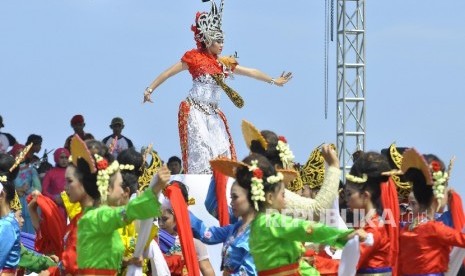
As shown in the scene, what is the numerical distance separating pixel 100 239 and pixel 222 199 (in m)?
2.96

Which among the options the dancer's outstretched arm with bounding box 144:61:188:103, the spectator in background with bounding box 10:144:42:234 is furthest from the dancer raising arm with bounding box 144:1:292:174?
the spectator in background with bounding box 10:144:42:234

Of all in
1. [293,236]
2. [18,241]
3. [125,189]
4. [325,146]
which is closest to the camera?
[293,236]

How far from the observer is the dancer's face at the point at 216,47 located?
51.2 feet

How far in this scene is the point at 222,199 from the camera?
13625 mm

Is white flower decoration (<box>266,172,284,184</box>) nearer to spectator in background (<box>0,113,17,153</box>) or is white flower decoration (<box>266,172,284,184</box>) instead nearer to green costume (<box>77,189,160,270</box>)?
green costume (<box>77,189,160,270</box>)

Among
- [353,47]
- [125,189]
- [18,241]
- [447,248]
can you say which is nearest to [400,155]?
[447,248]

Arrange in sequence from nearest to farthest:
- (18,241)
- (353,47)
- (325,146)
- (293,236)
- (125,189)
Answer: (293,236) → (325,146) → (125,189) → (18,241) → (353,47)

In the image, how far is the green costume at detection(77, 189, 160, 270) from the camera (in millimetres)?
10484

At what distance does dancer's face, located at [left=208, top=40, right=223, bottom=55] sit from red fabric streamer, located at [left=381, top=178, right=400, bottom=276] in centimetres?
369

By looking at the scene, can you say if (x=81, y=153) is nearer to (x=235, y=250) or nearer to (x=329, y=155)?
(x=235, y=250)

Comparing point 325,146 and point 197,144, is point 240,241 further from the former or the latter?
point 197,144

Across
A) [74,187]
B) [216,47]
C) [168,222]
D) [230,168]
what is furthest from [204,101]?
[74,187]

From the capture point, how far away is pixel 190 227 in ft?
40.0

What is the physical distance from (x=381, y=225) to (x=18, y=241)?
10.1 feet
